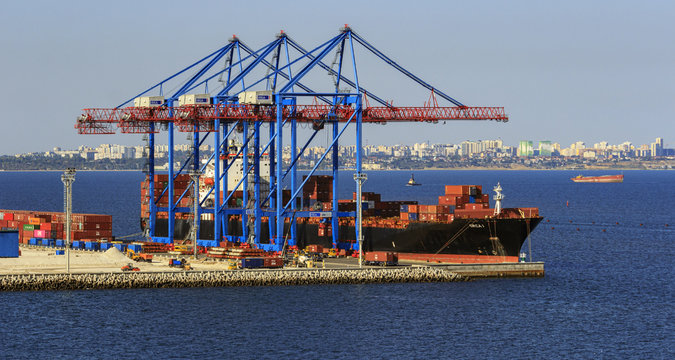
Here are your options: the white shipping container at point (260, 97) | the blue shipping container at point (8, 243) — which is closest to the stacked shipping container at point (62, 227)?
the blue shipping container at point (8, 243)

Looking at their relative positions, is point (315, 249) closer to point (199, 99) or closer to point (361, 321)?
point (199, 99)

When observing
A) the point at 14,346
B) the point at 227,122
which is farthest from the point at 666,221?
the point at 14,346

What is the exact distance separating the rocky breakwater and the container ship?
6262mm

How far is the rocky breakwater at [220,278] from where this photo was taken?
7856cm

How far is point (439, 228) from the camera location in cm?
9131

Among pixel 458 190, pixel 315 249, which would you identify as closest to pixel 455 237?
pixel 458 190

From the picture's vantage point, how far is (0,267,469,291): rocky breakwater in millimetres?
78562

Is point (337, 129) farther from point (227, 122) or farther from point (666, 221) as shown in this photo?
point (666, 221)

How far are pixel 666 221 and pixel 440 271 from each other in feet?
274

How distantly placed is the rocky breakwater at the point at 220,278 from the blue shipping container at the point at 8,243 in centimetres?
1023

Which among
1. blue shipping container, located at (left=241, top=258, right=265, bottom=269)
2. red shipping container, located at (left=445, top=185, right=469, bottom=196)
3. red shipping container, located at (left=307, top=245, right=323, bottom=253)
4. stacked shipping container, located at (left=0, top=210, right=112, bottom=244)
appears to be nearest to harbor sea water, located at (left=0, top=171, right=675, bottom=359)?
blue shipping container, located at (left=241, top=258, right=265, bottom=269)

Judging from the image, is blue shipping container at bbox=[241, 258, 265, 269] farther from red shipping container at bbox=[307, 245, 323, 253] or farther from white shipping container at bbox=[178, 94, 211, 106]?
white shipping container at bbox=[178, 94, 211, 106]

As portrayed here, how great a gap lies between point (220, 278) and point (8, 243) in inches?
774

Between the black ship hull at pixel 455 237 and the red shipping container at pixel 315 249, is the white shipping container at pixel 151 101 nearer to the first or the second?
the black ship hull at pixel 455 237
